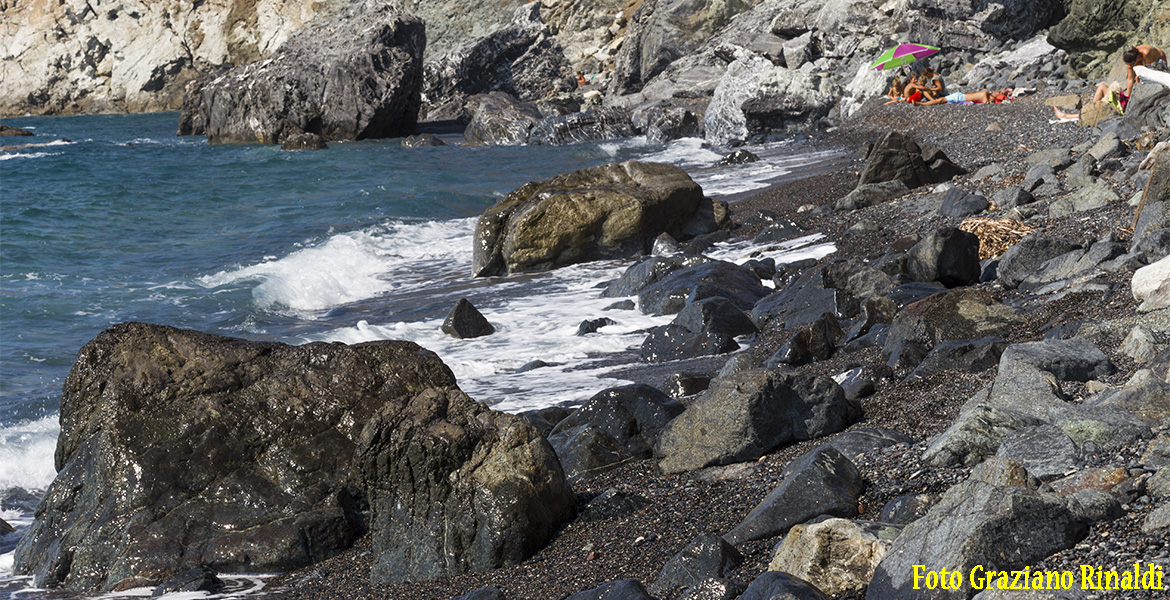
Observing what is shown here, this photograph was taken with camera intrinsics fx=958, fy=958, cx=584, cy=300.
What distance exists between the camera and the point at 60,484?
217 inches

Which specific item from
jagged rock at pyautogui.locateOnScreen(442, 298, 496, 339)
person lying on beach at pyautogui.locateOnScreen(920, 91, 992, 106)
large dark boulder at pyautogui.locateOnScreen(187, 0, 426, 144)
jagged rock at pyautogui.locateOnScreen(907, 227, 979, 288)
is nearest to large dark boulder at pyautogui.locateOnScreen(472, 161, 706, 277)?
jagged rock at pyautogui.locateOnScreen(442, 298, 496, 339)

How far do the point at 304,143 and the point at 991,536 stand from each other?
1222 inches

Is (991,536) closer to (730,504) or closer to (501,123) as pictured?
(730,504)

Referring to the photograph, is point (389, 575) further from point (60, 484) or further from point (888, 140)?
point (888, 140)

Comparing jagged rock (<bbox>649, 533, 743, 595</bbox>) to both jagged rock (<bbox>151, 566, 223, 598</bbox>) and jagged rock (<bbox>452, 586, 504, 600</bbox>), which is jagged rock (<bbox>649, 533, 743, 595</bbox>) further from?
jagged rock (<bbox>151, 566, 223, 598</bbox>)

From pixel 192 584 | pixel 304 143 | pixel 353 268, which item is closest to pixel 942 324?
pixel 192 584

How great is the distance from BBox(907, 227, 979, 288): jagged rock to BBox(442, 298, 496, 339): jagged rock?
13.7 ft

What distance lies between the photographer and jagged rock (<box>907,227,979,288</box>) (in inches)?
309

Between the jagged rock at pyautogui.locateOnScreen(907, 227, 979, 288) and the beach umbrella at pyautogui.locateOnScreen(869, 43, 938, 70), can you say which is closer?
the jagged rock at pyautogui.locateOnScreen(907, 227, 979, 288)

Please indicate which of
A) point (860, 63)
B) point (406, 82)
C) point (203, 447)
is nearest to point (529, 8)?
point (406, 82)

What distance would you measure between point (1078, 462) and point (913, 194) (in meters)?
9.30

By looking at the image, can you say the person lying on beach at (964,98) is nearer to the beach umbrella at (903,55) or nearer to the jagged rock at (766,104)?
the beach umbrella at (903,55)

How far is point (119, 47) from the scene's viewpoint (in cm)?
6631

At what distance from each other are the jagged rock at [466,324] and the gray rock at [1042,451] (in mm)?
6152
